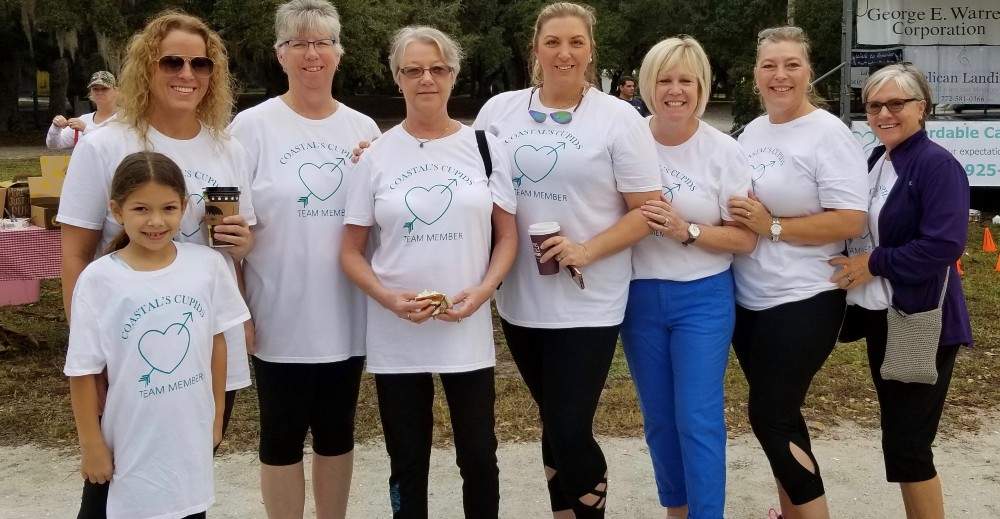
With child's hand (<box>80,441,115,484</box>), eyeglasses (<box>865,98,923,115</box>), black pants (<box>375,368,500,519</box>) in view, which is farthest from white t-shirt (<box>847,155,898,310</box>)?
child's hand (<box>80,441,115,484</box>)

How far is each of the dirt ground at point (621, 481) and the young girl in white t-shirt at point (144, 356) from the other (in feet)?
4.74

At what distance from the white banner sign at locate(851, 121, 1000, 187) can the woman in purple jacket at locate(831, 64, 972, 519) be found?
30.1ft

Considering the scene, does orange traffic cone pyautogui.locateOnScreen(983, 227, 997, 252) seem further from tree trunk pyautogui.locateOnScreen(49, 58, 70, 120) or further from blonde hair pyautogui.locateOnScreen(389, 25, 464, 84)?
tree trunk pyautogui.locateOnScreen(49, 58, 70, 120)

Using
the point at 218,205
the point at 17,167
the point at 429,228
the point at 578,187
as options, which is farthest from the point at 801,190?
the point at 17,167

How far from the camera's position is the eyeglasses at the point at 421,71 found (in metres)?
3.04

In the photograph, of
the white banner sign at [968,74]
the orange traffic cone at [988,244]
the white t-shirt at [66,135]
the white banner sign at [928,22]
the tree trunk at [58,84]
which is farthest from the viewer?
the tree trunk at [58,84]

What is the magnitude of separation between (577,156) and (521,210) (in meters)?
0.29

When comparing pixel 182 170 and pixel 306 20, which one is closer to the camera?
pixel 182 170

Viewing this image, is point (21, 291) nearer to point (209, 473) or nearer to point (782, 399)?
point (209, 473)

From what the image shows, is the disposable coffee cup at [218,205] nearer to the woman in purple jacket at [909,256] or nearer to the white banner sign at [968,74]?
the woman in purple jacket at [909,256]

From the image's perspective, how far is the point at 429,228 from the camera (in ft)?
9.82

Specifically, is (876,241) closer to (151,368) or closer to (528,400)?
(151,368)

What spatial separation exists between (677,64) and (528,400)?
2.87 metres

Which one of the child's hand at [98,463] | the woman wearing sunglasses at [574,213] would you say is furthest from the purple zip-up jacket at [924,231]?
the child's hand at [98,463]
